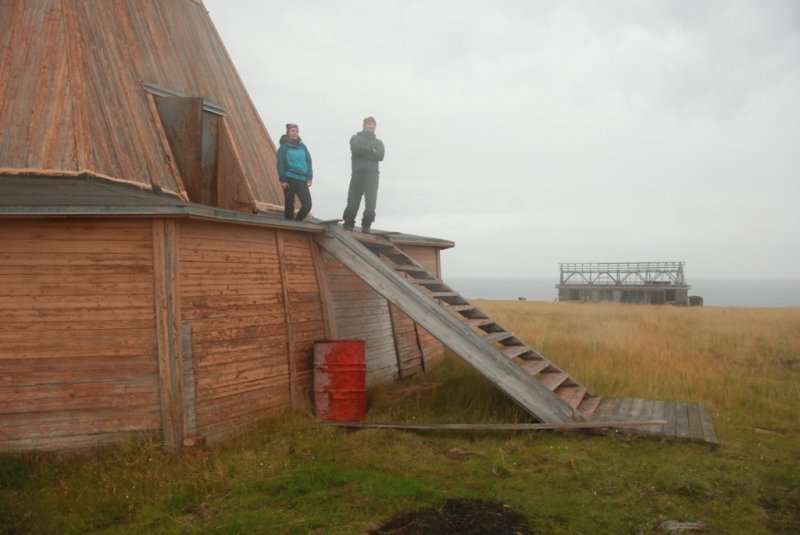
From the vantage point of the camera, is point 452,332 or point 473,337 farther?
point 452,332

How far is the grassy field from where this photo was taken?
624 centimetres

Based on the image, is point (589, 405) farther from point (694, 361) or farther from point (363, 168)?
point (694, 361)

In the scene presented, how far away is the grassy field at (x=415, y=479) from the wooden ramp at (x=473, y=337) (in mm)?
507

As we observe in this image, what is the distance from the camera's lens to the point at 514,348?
10.2 metres

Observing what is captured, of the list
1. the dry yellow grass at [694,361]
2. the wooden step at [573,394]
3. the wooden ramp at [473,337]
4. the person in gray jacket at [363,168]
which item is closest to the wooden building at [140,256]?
the wooden ramp at [473,337]

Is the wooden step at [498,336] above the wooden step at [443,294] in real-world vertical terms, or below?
below

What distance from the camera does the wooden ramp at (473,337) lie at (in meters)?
9.13

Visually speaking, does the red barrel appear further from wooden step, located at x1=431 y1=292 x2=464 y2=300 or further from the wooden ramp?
wooden step, located at x1=431 y1=292 x2=464 y2=300

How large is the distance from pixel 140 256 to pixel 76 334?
1116 millimetres

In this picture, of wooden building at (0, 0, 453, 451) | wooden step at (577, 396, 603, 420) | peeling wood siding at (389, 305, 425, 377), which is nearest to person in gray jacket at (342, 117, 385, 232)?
wooden building at (0, 0, 453, 451)

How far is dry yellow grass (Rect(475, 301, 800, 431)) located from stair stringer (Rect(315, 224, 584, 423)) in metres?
2.56

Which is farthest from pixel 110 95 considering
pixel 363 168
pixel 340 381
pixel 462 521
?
pixel 462 521

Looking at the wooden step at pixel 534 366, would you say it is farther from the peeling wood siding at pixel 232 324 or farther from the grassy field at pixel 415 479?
the peeling wood siding at pixel 232 324

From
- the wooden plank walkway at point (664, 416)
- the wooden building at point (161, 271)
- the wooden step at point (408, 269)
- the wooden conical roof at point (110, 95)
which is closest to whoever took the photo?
the wooden building at point (161, 271)
